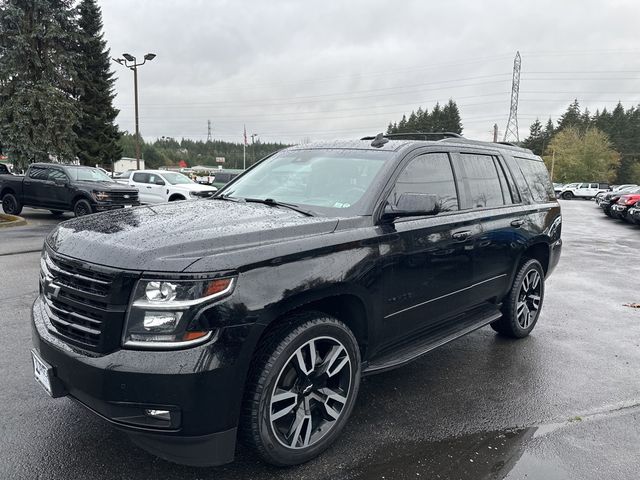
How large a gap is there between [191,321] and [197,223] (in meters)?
0.76

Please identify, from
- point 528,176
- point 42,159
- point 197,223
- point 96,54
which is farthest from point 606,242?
point 96,54

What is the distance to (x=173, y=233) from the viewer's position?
8.29 feet

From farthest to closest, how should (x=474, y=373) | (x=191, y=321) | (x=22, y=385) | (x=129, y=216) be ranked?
(x=474, y=373), (x=22, y=385), (x=129, y=216), (x=191, y=321)

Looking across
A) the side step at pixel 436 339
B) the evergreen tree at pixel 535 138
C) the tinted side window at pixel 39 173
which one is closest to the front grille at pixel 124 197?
the tinted side window at pixel 39 173

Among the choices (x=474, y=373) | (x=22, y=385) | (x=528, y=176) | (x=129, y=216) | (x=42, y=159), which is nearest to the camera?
(x=129, y=216)

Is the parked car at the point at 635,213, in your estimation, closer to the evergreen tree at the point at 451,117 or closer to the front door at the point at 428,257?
the front door at the point at 428,257

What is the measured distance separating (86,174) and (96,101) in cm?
3106

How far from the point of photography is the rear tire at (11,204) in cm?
1504

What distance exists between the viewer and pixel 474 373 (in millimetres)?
4129

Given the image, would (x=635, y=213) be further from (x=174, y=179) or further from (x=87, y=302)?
A: (x=87, y=302)

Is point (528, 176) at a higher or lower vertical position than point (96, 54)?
lower

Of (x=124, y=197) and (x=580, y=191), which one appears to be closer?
(x=124, y=197)

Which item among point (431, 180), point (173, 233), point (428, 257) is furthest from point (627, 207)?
point (173, 233)

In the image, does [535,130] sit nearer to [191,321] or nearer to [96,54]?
[96,54]
